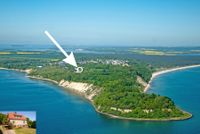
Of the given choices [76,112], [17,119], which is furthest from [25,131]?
[76,112]

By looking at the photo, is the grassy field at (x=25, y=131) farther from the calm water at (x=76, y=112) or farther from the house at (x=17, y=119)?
the calm water at (x=76, y=112)

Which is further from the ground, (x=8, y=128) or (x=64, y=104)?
(x=8, y=128)

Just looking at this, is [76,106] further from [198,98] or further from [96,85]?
[198,98]

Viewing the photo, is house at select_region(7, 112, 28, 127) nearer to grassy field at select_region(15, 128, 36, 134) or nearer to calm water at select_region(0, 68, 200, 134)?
grassy field at select_region(15, 128, 36, 134)

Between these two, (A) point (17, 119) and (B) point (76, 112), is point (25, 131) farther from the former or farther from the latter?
(B) point (76, 112)

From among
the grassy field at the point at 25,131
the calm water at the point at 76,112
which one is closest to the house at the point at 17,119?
the grassy field at the point at 25,131

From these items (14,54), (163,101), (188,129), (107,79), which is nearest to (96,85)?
(107,79)
